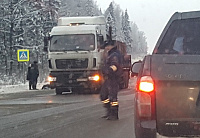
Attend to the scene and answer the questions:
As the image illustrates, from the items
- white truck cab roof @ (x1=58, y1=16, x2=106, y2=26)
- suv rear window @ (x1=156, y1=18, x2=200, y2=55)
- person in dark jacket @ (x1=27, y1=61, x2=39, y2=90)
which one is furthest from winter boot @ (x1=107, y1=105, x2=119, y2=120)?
person in dark jacket @ (x1=27, y1=61, x2=39, y2=90)

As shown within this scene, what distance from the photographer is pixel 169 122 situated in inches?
180

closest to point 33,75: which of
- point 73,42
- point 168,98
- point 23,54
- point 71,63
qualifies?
point 23,54

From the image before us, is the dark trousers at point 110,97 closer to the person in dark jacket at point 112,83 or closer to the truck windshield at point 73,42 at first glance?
the person in dark jacket at point 112,83

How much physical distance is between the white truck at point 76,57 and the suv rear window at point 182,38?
1293 cm

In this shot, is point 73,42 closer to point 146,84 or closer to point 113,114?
point 113,114

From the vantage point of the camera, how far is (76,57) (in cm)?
1875

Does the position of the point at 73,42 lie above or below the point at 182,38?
above

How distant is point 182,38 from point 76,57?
43.6ft

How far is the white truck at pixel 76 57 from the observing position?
61.5ft

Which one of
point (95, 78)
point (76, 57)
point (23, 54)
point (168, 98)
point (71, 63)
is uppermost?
point (23, 54)

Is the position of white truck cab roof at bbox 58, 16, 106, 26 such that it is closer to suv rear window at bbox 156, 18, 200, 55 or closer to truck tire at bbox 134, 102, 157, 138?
suv rear window at bbox 156, 18, 200, 55

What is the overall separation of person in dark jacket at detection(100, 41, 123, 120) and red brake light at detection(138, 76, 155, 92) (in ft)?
16.3

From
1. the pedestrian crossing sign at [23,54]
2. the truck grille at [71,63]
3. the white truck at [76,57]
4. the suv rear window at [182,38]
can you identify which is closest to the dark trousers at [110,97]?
the suv rear window at [182,38]

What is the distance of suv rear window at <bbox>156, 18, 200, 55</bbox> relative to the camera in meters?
5.47
